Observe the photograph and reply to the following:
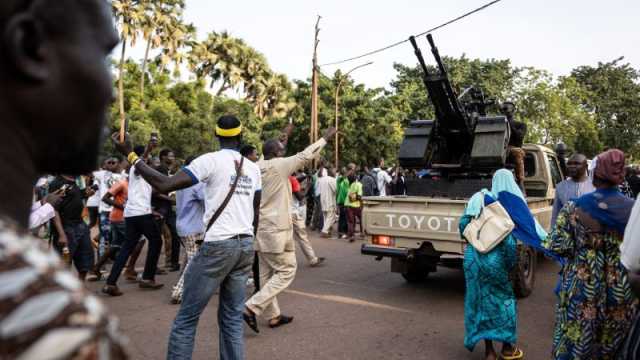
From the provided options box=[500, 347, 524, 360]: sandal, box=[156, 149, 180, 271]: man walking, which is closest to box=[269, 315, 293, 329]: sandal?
box=[500, 347, 524, 360]: sandal

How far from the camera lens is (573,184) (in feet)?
18.6

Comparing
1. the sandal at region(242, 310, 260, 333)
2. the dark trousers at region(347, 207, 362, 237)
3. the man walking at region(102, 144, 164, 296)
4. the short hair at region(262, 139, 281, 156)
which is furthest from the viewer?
the dark trousers at region(347, 207, 362, 237)

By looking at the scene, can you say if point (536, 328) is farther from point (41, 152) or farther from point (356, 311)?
point (41, 152)

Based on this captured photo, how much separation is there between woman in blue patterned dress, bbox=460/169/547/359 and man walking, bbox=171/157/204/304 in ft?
10.6

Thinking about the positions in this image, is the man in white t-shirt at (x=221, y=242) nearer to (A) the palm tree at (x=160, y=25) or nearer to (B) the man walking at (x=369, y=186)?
(B) the man walking at (x=369, y=186)

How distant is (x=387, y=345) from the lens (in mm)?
4680

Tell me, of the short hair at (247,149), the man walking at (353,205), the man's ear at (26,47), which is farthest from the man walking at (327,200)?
the man's ear at (26,47)

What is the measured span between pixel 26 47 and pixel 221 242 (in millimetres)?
2800

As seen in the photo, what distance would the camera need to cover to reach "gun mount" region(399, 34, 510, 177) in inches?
274

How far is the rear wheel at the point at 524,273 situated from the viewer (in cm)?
630

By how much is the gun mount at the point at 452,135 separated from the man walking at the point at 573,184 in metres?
1.13

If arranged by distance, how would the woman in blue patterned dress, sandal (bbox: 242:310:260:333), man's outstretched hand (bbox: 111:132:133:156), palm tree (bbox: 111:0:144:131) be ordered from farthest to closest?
palm tree (bbox: 111:0:144:131), sandal (bbox: 242:310:260:333), the woman in blue patterned dress, man's outstretched hand (bbox: 111:132:133:156)

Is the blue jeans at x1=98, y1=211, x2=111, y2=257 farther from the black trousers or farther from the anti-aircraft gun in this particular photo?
the anti-aircraft gun

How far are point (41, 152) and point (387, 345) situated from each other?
4.28 m
